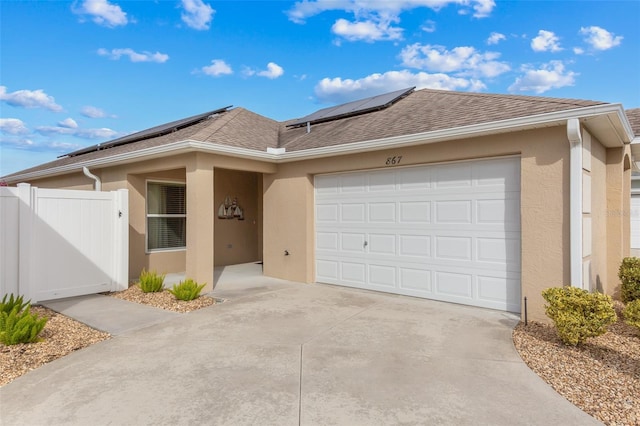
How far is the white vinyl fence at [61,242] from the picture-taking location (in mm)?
6516

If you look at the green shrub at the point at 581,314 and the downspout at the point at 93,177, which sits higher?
the downspout at the point at 93,177

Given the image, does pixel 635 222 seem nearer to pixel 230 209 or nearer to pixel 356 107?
pixel 356 107

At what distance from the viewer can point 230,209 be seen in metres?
12.0

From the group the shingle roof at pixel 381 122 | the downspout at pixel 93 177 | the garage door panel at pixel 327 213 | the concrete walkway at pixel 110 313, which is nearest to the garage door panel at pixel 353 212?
the garage door panel at pixel 327 213

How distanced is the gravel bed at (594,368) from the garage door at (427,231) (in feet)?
4.28

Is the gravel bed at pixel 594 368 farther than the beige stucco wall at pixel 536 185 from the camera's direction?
No

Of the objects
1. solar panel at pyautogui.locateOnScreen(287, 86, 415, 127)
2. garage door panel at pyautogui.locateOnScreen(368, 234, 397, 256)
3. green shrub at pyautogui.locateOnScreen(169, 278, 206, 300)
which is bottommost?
green shrub at pyautogui.locateOnScreen(169, 278, 206, 300)

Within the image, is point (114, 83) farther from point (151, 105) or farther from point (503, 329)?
point (503, 329)

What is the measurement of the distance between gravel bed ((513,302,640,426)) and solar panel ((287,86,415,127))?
255 inches

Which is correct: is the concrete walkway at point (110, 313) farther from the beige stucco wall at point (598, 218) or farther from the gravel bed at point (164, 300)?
the beige stucco wall at point (598, 218)

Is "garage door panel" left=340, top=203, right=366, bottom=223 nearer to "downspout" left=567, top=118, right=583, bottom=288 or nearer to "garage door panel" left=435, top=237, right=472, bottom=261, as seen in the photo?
"garage door panel" left=435, top=237, right=472, bottom=261

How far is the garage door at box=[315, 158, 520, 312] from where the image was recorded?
6.39m

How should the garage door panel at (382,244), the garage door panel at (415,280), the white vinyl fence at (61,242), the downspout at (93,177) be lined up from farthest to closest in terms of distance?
the downspout at (93,177), the garage door panel at (382,244), the garage door panel at (415,280), the white vinyl fence at (61,242)

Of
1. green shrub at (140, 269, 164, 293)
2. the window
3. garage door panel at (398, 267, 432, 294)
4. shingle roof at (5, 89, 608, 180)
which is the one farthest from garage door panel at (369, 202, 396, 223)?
the window
